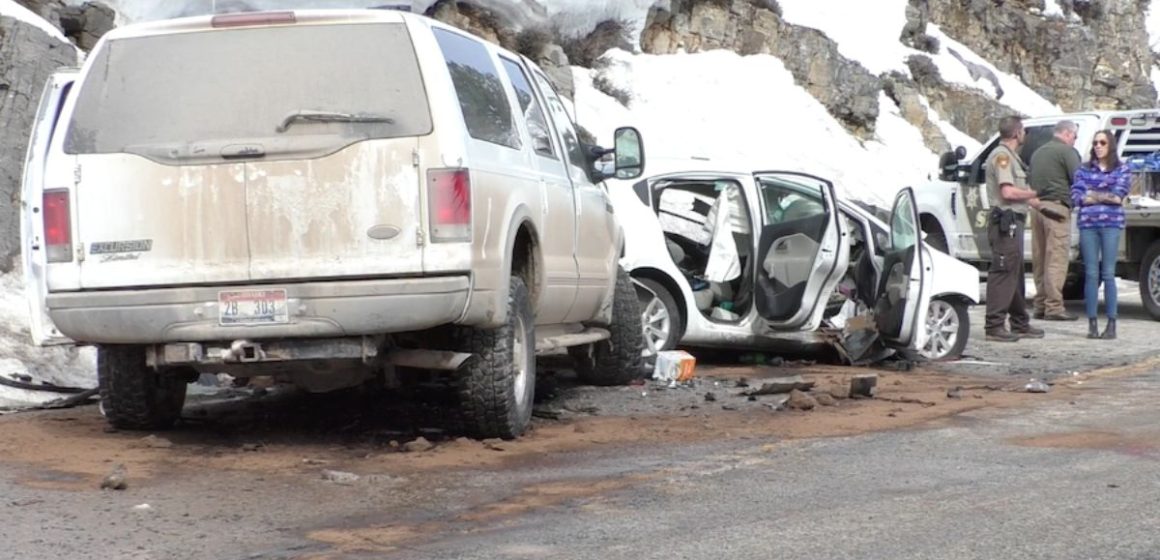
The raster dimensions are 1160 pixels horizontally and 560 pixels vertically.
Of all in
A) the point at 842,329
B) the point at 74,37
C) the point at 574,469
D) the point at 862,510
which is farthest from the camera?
the point at 74,37

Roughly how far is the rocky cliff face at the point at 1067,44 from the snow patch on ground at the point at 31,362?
2885 centimetres

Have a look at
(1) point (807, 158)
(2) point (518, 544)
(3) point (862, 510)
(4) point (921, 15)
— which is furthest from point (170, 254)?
(4) point (921, 15)

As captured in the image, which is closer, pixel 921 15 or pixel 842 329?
pixel 842 329

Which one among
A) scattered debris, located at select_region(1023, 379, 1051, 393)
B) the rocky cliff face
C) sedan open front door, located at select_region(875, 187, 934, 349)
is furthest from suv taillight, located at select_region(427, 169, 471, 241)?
the rocky cliff face

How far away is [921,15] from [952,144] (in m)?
4.18

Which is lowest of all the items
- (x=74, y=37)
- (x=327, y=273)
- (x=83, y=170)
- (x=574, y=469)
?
(x=574, y=469)

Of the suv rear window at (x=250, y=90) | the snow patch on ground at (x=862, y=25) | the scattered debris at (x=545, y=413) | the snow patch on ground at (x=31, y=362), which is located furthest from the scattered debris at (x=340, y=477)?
the snow patch on ground at (x=862, y=25)

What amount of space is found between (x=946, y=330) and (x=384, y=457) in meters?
6.39

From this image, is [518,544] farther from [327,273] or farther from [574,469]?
[327,273]

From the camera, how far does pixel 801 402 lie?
8969 mm

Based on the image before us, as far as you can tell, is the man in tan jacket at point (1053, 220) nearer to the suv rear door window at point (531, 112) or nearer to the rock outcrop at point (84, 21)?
→ the suv rear door window at point (531, 112)

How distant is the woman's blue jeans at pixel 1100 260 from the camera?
13.8 metres

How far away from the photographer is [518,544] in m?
5.34

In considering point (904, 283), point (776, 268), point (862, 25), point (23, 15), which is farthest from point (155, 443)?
point (862, 25)
